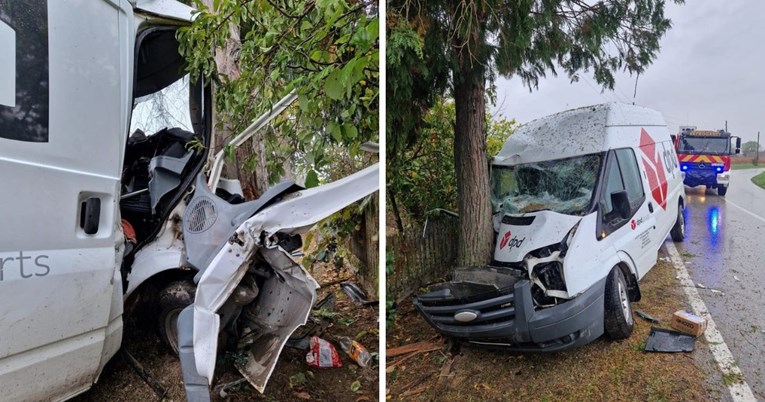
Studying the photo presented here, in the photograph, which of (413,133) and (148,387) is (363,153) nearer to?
(413,133)

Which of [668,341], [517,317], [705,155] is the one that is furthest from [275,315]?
[705,155]

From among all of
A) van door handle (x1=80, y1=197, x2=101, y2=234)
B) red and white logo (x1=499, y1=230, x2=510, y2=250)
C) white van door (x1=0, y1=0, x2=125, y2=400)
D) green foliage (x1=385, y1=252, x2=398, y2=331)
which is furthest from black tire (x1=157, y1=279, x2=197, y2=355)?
red and white logo (x1=499, y1=230, x2=510, y2=250)

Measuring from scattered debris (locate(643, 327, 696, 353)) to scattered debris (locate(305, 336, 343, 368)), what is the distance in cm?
110

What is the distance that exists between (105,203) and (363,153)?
75 cm

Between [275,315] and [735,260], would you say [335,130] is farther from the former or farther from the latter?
[735,260]

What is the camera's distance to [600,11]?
1271 millimetres

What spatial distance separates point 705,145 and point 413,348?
98 centimetres

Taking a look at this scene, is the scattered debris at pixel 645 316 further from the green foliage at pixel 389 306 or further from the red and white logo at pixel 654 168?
the green foliage at pixel 389 306

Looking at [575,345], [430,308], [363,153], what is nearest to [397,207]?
[363,153]

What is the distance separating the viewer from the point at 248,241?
125 cm

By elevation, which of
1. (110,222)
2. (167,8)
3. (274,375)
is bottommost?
(274,375)

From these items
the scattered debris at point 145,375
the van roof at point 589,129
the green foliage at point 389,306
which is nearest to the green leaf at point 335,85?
the green foliage at point 389,306

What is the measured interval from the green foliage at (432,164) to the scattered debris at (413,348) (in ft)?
1.28

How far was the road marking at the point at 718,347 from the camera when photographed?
1.00 metres
